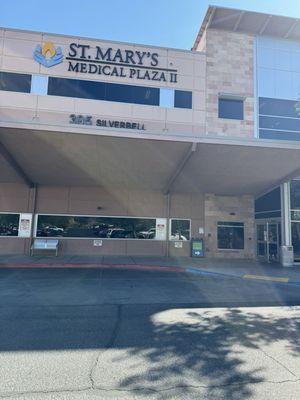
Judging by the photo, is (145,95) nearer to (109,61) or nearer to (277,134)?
(109,61)

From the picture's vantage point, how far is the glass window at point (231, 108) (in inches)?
842

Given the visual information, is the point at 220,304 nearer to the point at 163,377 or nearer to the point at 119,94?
the point at 163,377

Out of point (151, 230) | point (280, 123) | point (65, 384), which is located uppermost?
point (280, 123)

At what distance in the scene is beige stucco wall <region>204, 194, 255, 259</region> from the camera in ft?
66.8

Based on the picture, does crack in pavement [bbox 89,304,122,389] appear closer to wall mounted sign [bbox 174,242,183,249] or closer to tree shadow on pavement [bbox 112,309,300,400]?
tree shadow on pavement [bbox 112,309,300,400]

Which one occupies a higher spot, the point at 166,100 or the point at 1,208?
the point at 166,100

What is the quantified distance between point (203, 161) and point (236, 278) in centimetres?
576

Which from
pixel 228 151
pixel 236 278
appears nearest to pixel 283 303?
pixel 236 278

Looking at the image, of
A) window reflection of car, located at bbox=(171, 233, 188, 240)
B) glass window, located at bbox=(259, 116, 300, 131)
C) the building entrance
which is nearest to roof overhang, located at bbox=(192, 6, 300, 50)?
glass window, located at bbox=(259, 116, 300, 131)

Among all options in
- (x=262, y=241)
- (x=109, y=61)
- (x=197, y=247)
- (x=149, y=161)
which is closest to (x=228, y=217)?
(x=262, y=241)

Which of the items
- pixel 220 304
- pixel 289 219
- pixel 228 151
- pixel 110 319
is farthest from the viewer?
pixel 289 219

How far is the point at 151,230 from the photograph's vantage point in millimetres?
20016

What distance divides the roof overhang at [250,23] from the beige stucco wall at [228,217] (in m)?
12.1

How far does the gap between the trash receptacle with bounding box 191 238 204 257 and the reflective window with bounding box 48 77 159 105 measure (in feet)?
29.9
